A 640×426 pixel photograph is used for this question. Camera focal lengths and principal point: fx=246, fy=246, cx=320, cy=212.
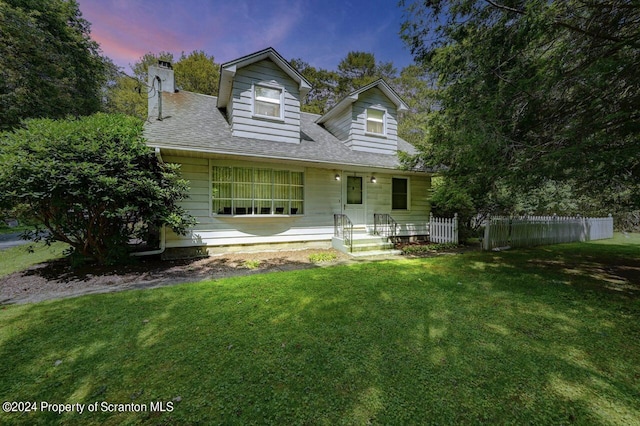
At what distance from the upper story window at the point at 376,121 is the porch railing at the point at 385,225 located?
357cm

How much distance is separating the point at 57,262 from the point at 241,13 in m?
10.6

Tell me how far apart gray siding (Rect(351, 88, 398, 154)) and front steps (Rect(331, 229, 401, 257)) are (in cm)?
393

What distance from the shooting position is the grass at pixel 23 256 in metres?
Answer: 6.13

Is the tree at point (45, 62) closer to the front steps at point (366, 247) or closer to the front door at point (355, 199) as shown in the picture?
the front door at point (355, 199)

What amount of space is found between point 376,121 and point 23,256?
12984 millimetres

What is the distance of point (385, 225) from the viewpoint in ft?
32.3

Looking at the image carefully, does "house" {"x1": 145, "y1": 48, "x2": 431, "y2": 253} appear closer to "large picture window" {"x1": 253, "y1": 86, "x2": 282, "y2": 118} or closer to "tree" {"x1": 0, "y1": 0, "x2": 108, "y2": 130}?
"large picture window" {"x1": 253, "y1": 86, "x2": 282, "y2": 118}

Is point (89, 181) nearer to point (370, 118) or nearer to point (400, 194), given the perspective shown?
point (370, 118)

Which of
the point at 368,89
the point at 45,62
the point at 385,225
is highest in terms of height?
the point at 45,62

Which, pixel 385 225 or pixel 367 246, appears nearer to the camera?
pixel 367 246

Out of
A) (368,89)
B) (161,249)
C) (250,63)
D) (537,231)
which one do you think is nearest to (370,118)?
(368,89)

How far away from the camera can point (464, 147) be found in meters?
5.82

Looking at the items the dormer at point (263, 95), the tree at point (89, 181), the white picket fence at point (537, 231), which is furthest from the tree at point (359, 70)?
the tree at point (89, 181)

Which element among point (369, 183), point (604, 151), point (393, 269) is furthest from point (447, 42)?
point (393, 269)
